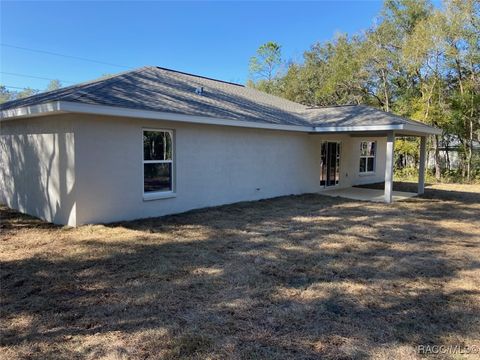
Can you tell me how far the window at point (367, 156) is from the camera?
1681 centimetres

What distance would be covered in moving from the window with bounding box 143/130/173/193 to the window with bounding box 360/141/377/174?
35.5ft

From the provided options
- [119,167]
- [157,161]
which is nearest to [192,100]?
[157,161]

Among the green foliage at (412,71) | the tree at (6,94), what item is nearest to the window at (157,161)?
the green foliage at (412,71)

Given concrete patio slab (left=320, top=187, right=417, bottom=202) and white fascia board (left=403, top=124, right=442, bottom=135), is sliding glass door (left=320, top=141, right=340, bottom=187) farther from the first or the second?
white fascia board (left=403, top=124, right=442, bottom=135)

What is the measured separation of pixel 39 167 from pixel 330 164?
10584mm

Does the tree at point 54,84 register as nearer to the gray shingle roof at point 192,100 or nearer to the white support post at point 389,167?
the gray shingle roof at point 192,100

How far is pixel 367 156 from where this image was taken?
1703cm

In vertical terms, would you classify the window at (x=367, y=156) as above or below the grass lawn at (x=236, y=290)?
above

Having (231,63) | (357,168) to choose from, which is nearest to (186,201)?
(357,168)

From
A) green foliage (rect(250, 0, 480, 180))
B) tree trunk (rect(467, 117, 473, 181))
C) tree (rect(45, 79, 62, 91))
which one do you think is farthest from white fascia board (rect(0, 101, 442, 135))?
tree (rect(45, 79, 62, 91))

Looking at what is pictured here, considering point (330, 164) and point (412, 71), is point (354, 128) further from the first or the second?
point (412, 71)

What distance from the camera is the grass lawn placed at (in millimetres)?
3119

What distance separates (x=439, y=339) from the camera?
10.5ft

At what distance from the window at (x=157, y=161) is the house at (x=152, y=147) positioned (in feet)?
0.08
